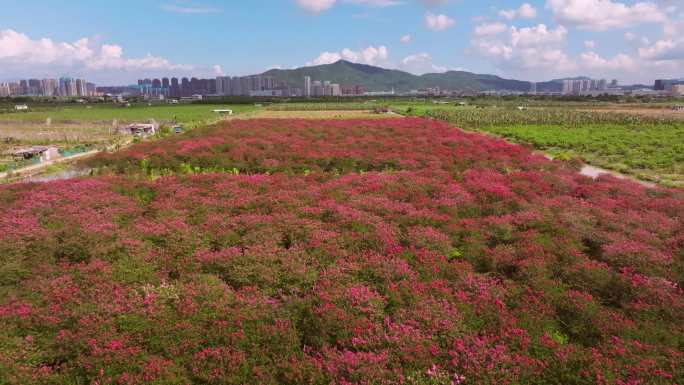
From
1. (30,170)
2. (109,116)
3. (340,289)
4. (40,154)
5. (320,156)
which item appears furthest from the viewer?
(109,116)

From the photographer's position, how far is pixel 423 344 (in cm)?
487

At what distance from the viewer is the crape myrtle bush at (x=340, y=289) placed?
4.61 m

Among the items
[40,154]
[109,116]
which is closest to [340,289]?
[40,154]

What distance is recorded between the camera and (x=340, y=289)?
231 inches

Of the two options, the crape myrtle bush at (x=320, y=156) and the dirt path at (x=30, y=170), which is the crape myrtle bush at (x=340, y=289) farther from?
the dirt path at (x=30, y=170)

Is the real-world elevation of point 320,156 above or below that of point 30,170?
above

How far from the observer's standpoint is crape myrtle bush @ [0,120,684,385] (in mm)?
4605

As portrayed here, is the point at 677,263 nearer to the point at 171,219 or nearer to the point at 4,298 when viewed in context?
the point at 171,219

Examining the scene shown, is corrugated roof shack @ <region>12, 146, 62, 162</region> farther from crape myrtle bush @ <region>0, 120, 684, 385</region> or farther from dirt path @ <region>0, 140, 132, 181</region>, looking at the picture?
crape myrtle bush @ <region>0, 120, 684, 385</region>

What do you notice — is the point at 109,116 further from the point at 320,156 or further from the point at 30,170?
the point at 320,156

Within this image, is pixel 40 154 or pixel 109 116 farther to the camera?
pixel 109 116

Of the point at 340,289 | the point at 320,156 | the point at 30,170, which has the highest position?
the point at 320,156

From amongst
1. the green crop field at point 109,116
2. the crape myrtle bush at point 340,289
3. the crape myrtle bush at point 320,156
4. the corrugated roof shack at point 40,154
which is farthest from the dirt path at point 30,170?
the green crop field at point 109,116

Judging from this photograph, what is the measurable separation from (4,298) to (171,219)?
3258 mm
